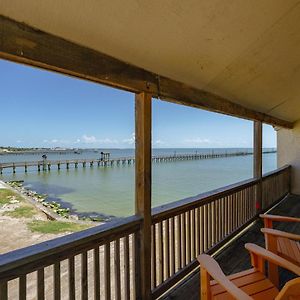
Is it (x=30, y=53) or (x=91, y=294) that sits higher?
(x=30, y=53)

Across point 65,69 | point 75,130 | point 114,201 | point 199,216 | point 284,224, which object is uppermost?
point 75,130

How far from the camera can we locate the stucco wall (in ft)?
21.7

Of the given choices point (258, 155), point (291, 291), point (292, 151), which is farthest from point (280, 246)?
point (292, 151)

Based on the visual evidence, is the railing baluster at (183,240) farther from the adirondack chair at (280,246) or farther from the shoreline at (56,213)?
the shoreline at (56,213)

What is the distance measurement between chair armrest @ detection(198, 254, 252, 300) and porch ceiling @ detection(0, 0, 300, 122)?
1372 millimetres

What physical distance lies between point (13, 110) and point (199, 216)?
3910cm

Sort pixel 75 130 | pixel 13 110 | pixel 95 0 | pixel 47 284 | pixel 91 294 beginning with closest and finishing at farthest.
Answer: pixel 95 0 → pixel 91 294 → pixel 47 284 → pixel 13 110 → pixel 75 130

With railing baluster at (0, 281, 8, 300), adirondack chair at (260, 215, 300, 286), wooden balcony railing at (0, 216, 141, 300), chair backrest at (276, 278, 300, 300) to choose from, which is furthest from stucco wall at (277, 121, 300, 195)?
railing baluster at (0, 281, 8, 300)

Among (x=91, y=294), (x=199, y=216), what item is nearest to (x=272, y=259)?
(x=199, y=216)

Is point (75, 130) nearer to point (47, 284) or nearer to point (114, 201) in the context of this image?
point (114, 201)

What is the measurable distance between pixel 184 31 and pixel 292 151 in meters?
6.58

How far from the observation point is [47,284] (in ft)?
10.7

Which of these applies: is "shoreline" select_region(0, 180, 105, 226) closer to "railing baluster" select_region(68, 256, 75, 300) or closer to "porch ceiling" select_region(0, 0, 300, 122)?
"railing baluster" select_region(68, 256, 75, 300)

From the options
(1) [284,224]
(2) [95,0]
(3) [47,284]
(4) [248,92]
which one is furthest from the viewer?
(1) [284,224]
